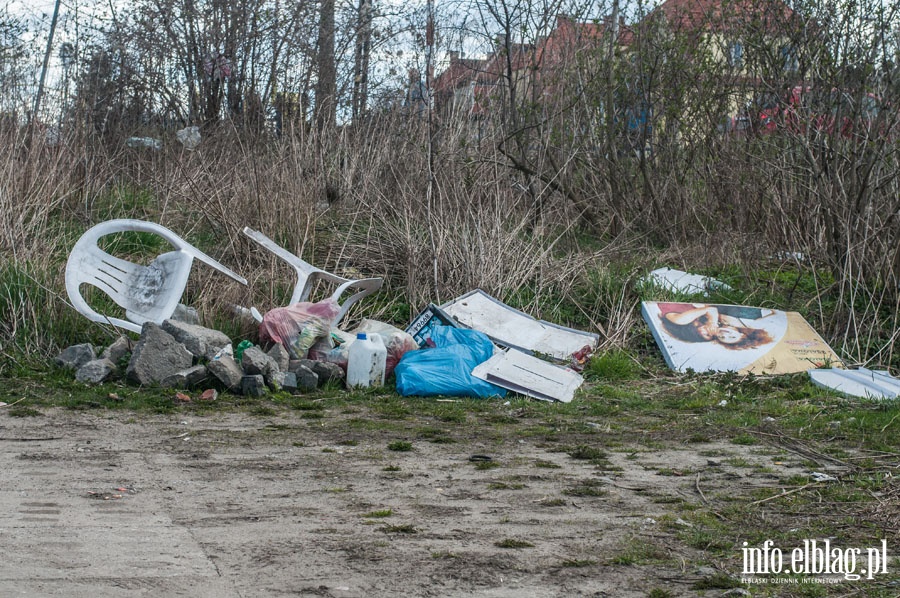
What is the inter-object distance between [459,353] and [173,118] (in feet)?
23.5

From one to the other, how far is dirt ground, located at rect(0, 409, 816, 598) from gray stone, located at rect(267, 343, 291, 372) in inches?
39.2

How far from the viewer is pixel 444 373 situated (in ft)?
20.2

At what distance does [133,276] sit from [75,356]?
32.7 inches


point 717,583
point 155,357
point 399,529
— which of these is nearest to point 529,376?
point 155,357

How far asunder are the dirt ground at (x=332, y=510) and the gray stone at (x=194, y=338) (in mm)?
950

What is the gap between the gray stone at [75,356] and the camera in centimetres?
607

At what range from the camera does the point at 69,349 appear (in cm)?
616

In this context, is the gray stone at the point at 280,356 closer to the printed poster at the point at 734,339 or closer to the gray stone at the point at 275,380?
the gray stone at the point at 275,380

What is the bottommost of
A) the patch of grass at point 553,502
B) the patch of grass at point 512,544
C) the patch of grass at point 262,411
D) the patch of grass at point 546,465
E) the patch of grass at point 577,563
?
the patch of grass at point 262,411

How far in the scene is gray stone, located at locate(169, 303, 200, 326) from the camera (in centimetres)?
664

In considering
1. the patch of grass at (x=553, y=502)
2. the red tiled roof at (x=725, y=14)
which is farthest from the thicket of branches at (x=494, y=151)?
the patch of grass at (x=553, y=502)

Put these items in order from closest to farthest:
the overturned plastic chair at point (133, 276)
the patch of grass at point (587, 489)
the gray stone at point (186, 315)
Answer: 1. the patch of grass at point (587, 489)
2. the overturned plastic chair at point (133, 276)
3. the gray stone at point (186, 315)

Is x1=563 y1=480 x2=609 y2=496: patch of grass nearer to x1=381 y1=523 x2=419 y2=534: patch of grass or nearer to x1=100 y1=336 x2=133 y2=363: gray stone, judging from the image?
x1=381 y1=523 x2=419 y2=534: patch of grass

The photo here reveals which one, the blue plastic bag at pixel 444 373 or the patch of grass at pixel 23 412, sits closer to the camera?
the patch of grass at pixel 23 412
